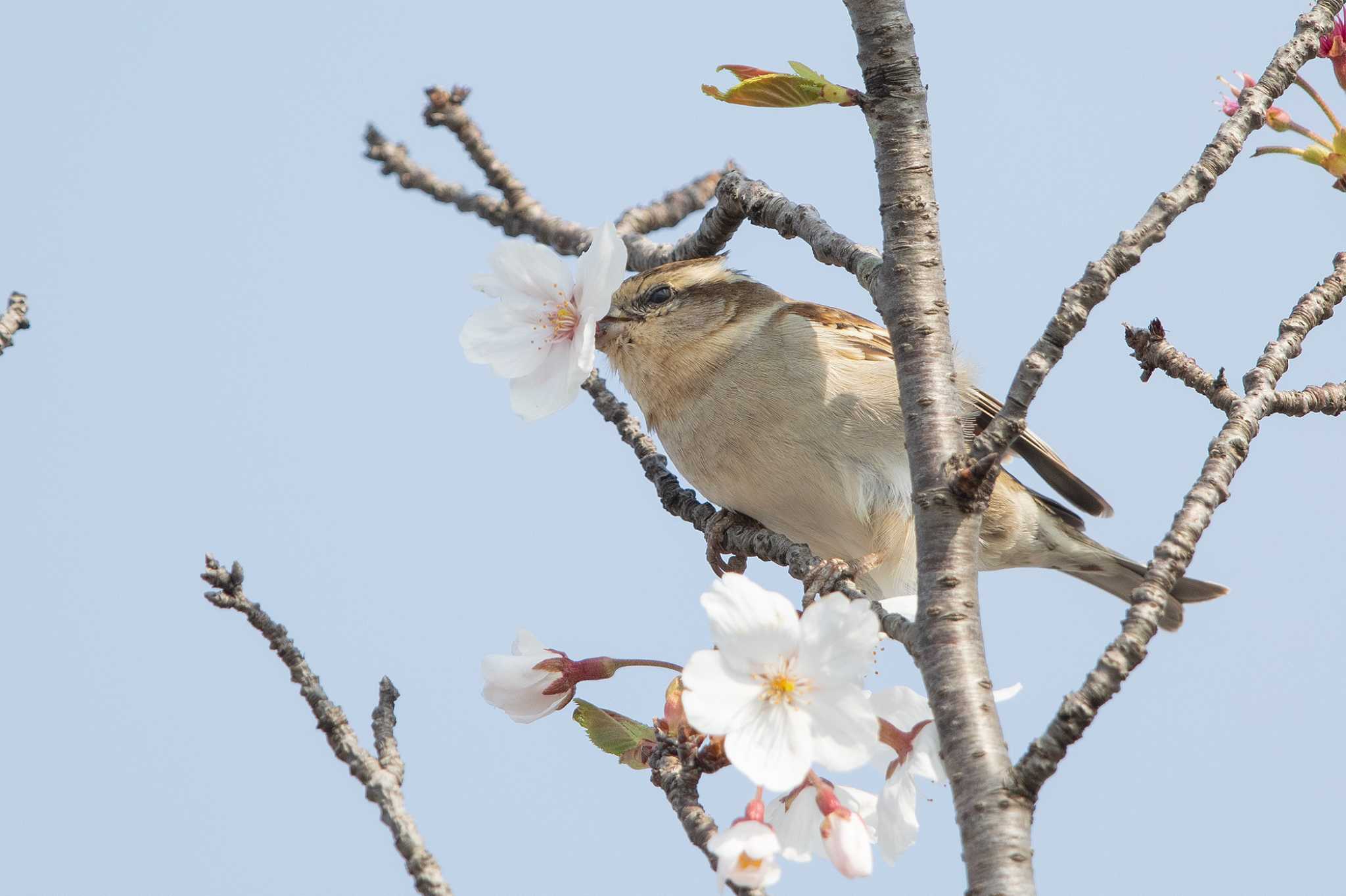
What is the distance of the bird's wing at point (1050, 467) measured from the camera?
18.0 ft

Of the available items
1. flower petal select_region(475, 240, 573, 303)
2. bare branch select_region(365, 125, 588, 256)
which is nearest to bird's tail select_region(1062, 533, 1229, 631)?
bare branch select_region(365, 125, 588, 256)

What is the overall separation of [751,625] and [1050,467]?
3.70 meters

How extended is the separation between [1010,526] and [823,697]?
3.48 meters

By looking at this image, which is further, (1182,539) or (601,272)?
(601,272)

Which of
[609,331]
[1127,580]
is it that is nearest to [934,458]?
[609,331]

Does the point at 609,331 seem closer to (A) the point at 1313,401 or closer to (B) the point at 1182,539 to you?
(A) the point at 1313,401

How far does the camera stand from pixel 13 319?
10.6 feet

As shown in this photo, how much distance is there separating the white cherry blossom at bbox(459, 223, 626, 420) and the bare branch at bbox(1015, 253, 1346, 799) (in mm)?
1252

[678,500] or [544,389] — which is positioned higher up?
[678,500]

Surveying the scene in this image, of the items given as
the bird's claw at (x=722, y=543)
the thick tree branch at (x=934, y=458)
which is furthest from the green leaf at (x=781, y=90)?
the bird's claw at (x=722, y=543)

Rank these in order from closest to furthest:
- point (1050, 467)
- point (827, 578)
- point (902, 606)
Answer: point (902, 606) → point (827, 578) → point (1050, 467)

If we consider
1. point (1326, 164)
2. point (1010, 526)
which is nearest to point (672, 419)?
point (1010, 526)

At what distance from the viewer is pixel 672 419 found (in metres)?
5.12

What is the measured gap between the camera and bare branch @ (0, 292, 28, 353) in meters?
3.17
